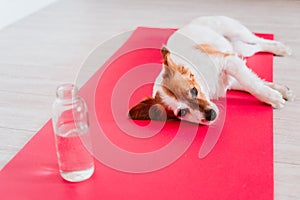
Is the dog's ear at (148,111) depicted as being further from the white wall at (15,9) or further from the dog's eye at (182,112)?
the white wall at (15,9)

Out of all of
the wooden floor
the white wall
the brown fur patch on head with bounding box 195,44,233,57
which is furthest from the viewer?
the white wall

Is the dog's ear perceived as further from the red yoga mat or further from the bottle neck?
the bottle neck

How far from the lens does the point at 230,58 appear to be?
1989 mm

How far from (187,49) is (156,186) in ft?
2.49

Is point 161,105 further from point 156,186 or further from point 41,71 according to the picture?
point 41,71

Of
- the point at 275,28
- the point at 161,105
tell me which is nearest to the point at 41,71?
the point at 161,105

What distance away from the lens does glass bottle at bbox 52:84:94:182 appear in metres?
1.52

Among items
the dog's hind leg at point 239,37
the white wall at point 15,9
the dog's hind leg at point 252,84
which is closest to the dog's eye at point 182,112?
the dog's hind leg at point 252,84

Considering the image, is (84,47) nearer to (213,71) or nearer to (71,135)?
(213,71)

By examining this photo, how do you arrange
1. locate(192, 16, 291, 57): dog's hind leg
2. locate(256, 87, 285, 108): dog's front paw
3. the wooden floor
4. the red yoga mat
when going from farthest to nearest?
locate(192, 16, 291, 57): dog's hind leg → locate(256, 87, 285, 108): dog's front paw → the wooden floor → the red yoga mat

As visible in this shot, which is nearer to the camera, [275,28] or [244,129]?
[244,129]

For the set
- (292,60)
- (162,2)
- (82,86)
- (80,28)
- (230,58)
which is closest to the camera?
(230,58)

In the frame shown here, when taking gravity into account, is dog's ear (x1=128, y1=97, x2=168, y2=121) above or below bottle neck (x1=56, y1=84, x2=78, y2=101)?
below

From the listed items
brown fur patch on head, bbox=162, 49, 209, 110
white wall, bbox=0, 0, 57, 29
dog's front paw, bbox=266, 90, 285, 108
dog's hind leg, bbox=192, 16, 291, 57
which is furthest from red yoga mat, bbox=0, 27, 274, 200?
white wall, bbox=0, 0, 57, 29
